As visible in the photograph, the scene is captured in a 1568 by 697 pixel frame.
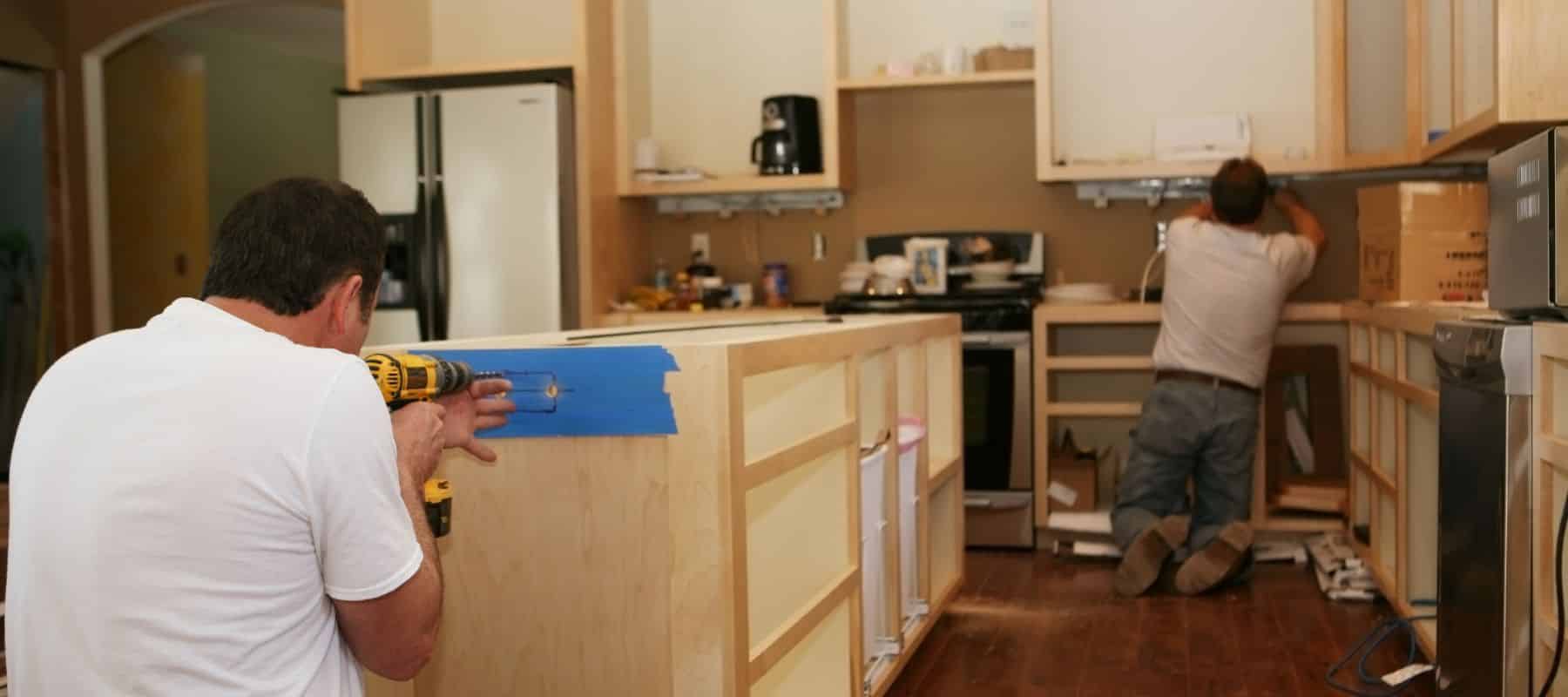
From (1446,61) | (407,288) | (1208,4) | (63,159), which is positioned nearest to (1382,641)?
(1446,61)

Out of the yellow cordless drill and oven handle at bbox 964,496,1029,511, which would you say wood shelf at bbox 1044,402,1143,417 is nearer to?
oven handle at bbox 964,496,1029,511

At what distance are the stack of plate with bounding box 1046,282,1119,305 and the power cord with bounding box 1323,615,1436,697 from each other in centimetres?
173

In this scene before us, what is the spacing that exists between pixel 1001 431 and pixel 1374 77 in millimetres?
1819

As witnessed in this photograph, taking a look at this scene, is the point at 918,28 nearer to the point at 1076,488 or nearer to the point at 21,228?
the point at 1076,488

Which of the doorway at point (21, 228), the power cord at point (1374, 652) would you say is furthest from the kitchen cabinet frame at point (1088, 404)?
the doorway at point (21, 228)

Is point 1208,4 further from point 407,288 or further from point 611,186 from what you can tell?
point 407,288

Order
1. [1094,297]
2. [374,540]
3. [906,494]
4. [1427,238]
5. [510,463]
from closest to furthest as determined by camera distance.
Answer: [374,540], [510,463], [906,494], [1427,238], [1094,297]

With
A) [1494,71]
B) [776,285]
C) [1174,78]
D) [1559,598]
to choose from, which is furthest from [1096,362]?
[1559,598]

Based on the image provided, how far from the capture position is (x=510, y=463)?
2188 mm

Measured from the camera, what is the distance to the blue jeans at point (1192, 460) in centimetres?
483

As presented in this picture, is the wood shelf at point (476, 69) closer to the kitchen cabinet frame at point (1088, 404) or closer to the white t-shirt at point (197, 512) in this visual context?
the kitchen cabinet frame at point (1088, 404)

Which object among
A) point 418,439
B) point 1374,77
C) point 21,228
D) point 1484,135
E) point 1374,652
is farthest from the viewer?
point 21,228

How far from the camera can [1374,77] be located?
532cm

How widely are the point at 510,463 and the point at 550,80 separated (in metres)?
3.87
